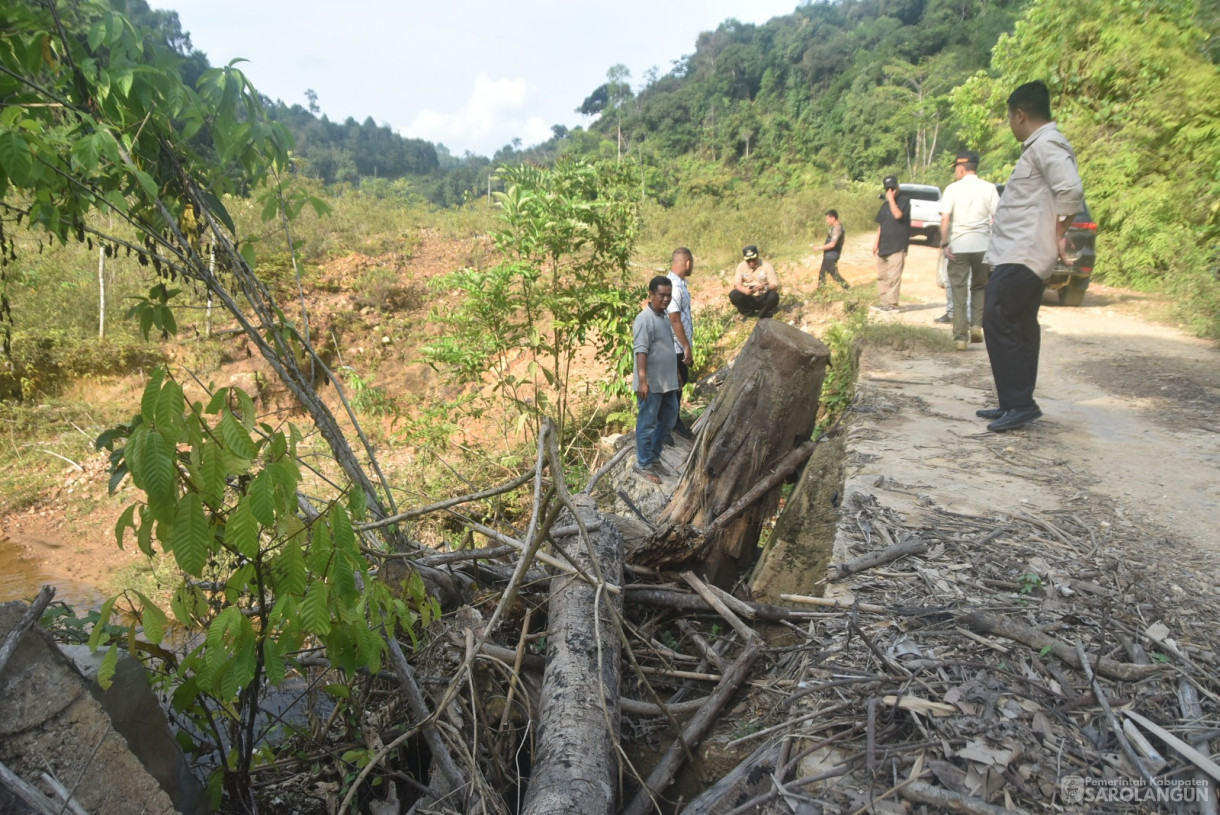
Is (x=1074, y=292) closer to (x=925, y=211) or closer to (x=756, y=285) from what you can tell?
(x=756, y=285)

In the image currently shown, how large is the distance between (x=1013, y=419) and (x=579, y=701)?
11.8 ft

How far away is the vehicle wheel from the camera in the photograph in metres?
10.3

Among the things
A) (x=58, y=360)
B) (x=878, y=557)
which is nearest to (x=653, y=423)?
(x=878, y=557)

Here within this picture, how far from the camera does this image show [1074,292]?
410 inches

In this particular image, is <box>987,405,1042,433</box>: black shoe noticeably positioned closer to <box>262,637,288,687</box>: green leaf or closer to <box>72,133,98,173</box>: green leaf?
<box>262,637,288,687</box>: green leaf

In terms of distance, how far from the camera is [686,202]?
79.6 ft

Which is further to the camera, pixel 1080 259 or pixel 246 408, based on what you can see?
pixel 1080 259

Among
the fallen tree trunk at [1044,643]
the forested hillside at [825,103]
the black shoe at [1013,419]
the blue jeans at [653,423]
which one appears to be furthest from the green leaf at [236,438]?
the forested hillside at [825,103]

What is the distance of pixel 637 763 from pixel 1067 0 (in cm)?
1551

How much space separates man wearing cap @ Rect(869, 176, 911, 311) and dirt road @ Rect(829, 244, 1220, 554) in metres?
2.06

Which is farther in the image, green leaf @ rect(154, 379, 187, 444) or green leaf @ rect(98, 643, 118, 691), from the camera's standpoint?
green leaf @ rect(98, 643, 118, 691)

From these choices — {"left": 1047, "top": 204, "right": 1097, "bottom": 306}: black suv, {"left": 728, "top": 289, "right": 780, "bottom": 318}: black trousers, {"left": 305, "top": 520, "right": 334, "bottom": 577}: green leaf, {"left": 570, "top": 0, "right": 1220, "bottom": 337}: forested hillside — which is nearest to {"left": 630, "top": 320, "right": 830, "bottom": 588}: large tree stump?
{"left": 305, "top": 520, "right": 334, "bottom": 577}: green leaf

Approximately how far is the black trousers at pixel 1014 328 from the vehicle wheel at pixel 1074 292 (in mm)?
7204

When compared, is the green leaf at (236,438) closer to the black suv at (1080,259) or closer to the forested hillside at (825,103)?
the black suv at (1080,259)
